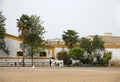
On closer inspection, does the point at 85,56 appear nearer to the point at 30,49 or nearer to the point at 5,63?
the point at 30,49

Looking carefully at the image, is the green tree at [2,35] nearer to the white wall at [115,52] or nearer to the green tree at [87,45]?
the green tree at [87,45]

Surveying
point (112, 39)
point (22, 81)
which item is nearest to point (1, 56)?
point (112, 39)

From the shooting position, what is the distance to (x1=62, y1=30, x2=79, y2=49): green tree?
5238 centimetres

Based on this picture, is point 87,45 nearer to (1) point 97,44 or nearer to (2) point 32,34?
(1) point 97,44

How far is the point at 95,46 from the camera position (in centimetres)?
5228

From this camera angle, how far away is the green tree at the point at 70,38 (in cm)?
5238

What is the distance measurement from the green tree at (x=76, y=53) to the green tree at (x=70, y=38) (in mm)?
3303

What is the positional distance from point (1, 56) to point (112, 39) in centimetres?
2391

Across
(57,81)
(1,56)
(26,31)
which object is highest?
(26,31)

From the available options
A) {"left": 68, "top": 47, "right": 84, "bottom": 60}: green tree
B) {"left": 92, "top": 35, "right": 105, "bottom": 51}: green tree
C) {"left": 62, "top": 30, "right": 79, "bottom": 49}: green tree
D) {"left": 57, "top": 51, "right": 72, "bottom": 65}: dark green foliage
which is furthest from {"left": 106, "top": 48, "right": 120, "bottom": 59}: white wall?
{"left": 57, "top": 51, "right": 72, "bottom": 65}: dark green foliage

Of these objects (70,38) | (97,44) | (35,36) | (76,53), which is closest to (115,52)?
(97,44)

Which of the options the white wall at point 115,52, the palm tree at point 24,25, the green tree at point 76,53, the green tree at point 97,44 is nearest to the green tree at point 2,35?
the palm tree at point 24,25

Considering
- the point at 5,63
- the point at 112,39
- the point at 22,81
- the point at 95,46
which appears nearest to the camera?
the point at 22,81

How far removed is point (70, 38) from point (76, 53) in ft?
13.7
